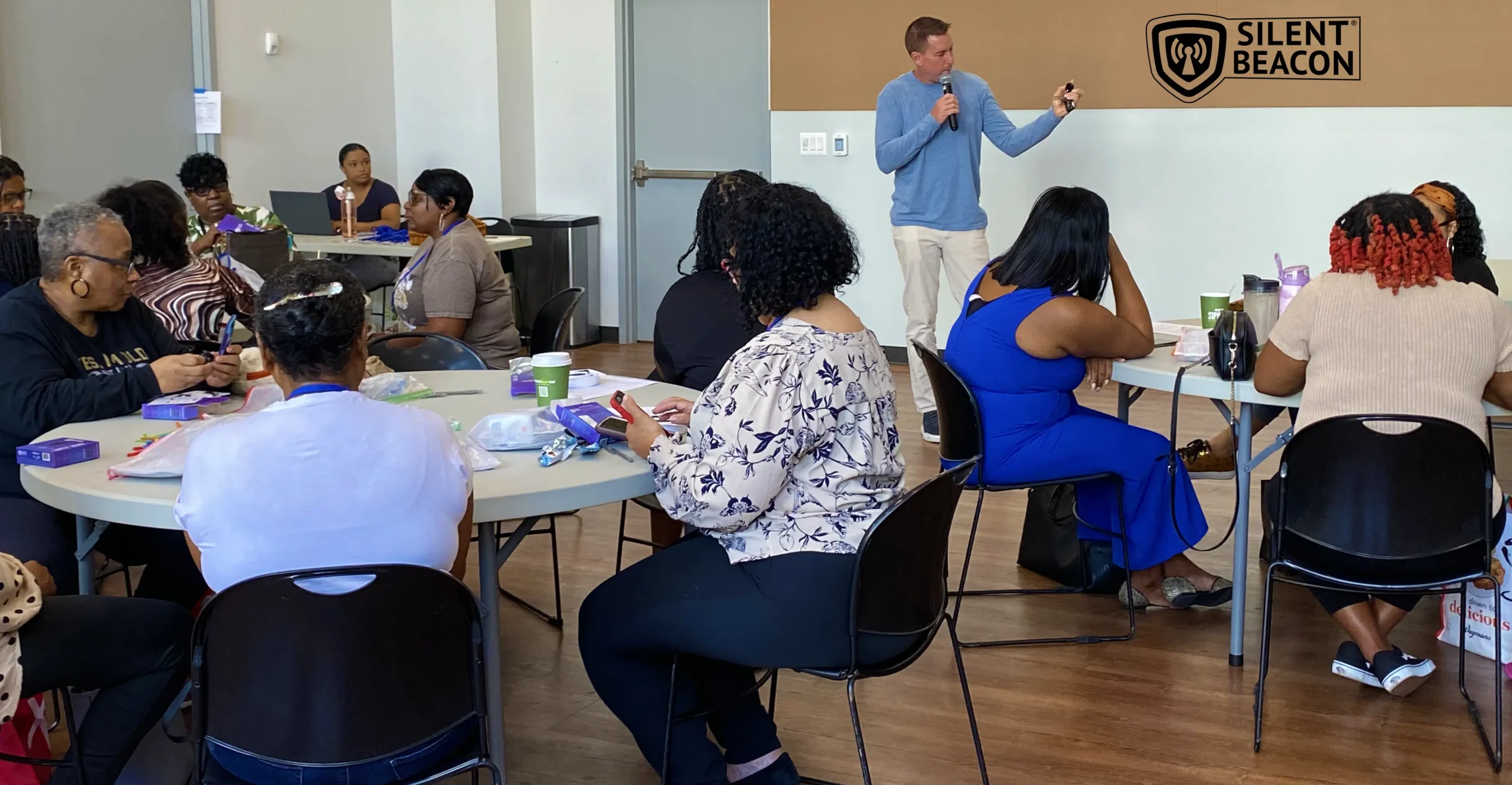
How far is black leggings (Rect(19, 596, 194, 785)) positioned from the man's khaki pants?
4158 mm

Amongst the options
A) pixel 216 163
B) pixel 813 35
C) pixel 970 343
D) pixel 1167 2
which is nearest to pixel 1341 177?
pixel 1167 2

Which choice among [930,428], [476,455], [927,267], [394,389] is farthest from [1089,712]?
[927,267]

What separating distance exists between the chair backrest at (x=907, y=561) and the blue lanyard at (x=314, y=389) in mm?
832

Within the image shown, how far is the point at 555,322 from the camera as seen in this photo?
415 cm

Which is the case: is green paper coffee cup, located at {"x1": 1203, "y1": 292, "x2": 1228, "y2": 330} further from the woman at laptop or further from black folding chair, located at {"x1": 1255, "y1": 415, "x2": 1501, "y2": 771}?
the woman at laptop

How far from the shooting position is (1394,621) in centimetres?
322

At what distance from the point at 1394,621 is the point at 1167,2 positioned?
4255 mm

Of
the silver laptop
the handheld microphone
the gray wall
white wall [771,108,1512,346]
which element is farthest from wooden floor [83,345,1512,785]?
the gray wall

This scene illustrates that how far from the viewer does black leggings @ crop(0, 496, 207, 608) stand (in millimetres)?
2605

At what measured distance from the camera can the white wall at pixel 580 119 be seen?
26.6 feet

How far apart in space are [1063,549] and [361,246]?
12.5 ft

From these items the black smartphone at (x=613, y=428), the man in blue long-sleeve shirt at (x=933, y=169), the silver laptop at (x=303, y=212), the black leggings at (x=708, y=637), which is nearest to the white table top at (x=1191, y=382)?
the black leggings at (x=708, y=637)

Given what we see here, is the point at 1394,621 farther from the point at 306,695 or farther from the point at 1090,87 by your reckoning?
the point at 1090,87

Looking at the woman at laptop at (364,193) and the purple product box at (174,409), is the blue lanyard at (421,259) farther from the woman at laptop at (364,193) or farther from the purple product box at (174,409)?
the woman at laptop at (364,193)
